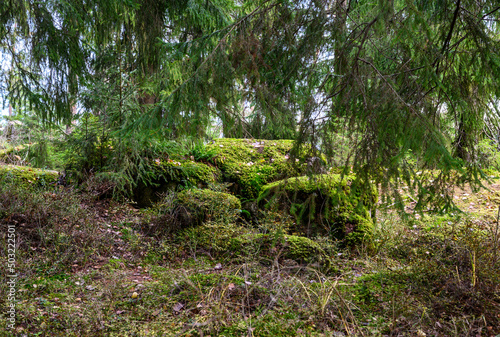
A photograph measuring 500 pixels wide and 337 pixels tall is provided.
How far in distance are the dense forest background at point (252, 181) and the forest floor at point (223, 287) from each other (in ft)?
0.08

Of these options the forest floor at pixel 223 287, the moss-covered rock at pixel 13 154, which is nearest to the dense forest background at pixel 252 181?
Answer: the forest floor at pixel 223 287

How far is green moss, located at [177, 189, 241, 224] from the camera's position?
469cm

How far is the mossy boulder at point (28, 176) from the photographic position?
5219mm

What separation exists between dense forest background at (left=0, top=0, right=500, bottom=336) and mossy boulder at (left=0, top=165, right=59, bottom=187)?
0.06 metres

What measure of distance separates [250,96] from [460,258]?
2.76 metres

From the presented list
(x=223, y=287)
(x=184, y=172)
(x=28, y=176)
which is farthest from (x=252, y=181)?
(x=28, y=176)

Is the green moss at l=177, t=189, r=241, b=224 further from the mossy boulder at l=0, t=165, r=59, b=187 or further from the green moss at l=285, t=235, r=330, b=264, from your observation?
the mossy boulder at l=0, t=165, r=59, b=187

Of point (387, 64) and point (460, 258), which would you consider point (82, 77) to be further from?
point (460, 258)

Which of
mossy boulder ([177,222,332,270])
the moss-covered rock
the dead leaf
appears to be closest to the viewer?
the dead leaf

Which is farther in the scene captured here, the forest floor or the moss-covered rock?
the moss-covered rock

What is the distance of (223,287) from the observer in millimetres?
2861

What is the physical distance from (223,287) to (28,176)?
15.0ft

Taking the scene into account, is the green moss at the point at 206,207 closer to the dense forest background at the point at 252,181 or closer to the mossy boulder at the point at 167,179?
the dense forest background at the point at 252,181

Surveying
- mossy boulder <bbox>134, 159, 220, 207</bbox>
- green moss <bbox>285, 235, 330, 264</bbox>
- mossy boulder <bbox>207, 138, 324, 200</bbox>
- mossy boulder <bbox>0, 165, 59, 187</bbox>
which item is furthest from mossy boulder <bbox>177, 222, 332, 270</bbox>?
mossy boulder <bbox>0, 165, 59, 187</bbox>
